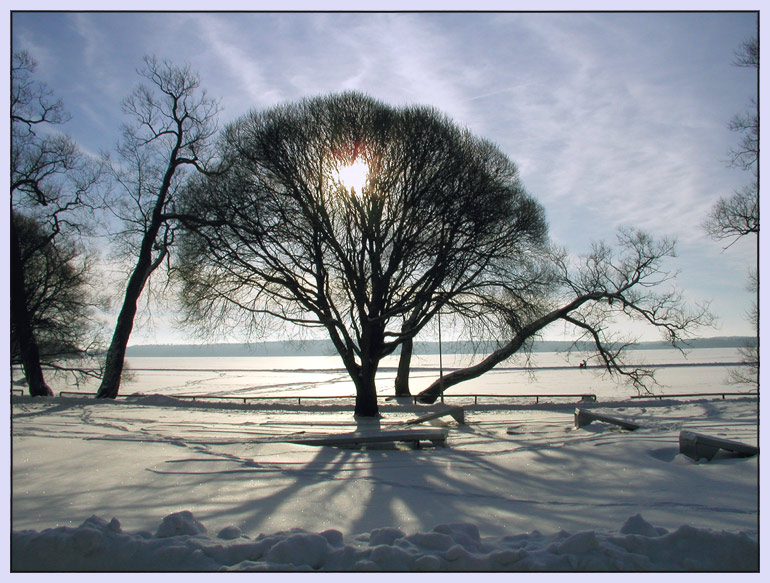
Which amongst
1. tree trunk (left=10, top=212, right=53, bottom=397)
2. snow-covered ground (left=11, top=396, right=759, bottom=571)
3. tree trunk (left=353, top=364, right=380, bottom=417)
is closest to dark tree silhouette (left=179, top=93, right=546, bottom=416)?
tree trunk (left=353, top=364, right=380, bottom=417)

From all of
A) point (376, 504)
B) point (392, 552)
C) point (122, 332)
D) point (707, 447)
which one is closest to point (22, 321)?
point (122, 332)

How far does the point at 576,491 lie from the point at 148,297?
20.1 metres

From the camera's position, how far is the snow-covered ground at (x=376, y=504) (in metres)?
3.12

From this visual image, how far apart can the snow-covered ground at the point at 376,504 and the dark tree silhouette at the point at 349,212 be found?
7899 mm

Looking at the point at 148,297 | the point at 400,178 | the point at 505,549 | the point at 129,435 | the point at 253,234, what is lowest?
the point at 129,435

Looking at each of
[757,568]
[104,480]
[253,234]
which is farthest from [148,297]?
[757,568]

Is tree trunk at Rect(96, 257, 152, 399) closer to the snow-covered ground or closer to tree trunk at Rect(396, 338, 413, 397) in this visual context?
the snow-covered ground

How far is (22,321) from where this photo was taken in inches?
579

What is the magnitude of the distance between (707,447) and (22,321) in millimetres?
Result: 16566

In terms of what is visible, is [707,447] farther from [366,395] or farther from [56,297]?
[56,297]

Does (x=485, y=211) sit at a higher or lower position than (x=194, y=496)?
higher

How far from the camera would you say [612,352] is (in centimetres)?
2280

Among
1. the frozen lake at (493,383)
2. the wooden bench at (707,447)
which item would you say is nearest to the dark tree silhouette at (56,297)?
the frozen lake at (493,383)

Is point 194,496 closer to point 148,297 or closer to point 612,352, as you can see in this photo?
point 148,297
